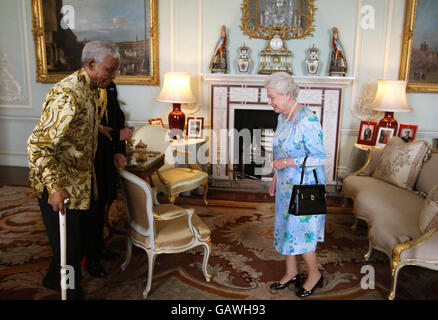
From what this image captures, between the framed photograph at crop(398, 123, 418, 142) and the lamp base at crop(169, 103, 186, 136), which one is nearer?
the framed photograph at crop(398, 123, 418, 142)

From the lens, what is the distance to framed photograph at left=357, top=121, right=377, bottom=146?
15.5ft

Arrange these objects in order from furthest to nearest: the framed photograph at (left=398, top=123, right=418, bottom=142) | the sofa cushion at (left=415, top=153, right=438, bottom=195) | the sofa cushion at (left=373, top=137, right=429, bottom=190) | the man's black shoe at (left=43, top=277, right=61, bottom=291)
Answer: the framed photograph at (left=398, top=123, right=418, bottom=142), the sofa cushion at (left=373, top=137, right=429, bottom=190), the sofa cushion at (left=415, top=153, right=438, bottom=195), the man's black shoe at (left=43, top=277, right=61, bottom=291)

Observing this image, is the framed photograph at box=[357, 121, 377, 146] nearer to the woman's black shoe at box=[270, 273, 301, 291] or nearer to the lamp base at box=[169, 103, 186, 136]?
the lamp base at box=[169, 103, 186, 136]

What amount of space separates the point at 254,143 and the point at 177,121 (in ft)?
4.14

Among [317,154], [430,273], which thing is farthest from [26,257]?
[430,273]

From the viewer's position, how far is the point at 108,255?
3021mm

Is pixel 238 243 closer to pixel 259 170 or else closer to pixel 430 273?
pixel 430 273

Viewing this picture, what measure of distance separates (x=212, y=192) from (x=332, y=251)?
211 cm

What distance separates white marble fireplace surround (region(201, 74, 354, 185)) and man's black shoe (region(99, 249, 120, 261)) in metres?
2.52

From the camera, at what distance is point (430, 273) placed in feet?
9.42

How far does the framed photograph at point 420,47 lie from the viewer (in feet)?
15.6

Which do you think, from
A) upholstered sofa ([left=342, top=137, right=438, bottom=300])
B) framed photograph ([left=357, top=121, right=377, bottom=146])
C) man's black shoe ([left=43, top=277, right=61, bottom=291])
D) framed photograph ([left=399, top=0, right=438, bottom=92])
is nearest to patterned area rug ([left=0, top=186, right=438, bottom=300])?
man's black shoe ([left=43, top=277, right=61, bottom=291])

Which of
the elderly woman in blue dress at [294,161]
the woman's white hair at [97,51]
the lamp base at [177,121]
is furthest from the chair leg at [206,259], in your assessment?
the lamp base at [177,121]

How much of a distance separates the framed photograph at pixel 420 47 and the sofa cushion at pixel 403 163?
1.67 meters
